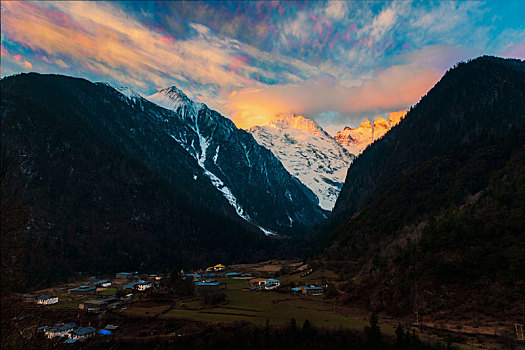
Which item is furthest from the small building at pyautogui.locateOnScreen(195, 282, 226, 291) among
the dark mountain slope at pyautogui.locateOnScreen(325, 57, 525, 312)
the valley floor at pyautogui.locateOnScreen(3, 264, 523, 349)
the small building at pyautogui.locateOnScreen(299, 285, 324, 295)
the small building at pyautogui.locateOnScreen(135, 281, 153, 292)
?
the dark mountain slope at pyautogui.locateOnScreen(325, 57, 525, 312)

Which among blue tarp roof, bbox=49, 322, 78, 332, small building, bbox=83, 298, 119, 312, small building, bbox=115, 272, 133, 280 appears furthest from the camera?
small building, bbox=115, 272, 133, 280

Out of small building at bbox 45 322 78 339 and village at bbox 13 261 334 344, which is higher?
village at bbox 13 261 334 344

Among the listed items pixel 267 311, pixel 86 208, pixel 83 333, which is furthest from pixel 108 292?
pixel 86 208

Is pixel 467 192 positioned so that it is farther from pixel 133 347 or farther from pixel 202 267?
pixel 202 267

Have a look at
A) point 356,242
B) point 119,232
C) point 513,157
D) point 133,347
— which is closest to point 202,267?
point 119,232

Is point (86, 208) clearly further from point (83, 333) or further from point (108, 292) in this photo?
point (83, 333)

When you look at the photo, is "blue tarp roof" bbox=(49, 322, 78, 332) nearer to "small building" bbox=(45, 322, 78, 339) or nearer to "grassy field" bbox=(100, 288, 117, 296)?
"small building" bbox=(45, 322, 78, 339)
